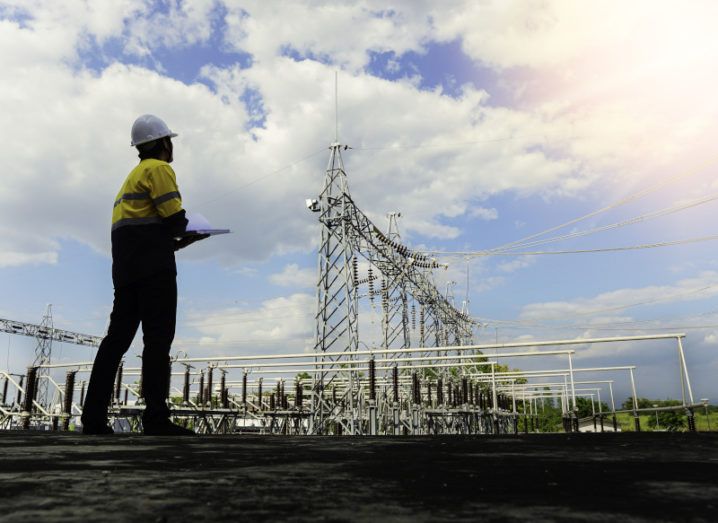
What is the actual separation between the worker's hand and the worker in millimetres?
73

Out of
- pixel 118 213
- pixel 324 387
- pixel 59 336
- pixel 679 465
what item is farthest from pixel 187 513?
pixel 59 336

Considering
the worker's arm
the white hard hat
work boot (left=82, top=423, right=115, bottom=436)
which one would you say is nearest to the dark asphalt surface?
work boot (left=82, top=423, right=115, bottom=436)

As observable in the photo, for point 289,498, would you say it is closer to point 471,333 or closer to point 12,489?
point 12,489

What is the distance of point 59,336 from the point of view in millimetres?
54719

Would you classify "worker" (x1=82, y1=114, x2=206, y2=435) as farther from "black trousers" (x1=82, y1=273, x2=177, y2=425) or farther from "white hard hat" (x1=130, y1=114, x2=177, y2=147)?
"white hard hat" (x1=130, y1=114, x2=177, y2=147)

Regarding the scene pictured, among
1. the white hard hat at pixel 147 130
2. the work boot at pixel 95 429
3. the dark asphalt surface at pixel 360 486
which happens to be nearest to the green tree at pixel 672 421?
the work boot at pixel 95 429

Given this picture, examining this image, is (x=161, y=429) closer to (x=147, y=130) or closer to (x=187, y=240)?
(x=187, y=240)

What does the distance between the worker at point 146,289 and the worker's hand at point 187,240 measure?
7cm

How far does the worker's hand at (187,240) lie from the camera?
11.6 feet

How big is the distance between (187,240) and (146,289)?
40cm

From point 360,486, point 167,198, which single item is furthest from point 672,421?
point 360,486

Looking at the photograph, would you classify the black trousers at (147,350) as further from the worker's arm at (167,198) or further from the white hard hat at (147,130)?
the white hard hat at (147,130)

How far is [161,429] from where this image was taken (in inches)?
134

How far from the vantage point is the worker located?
3.37 m
